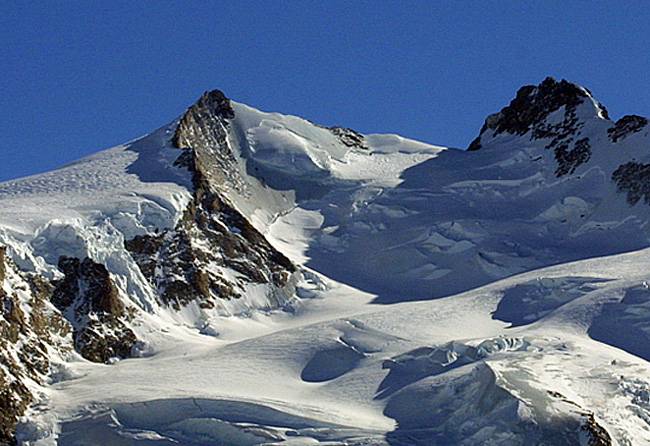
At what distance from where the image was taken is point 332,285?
109 meters

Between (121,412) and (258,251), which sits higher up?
(258,251)

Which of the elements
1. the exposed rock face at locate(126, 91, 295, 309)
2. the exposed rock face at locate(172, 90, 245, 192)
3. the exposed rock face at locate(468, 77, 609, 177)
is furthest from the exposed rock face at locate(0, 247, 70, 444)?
the exposed rock face at locate(468, 77, 609, 177)

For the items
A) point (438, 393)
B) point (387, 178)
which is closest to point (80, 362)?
point (438, 393)

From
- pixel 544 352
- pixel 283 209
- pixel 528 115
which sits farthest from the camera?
pixel 528 115

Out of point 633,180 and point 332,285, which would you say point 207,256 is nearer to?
point 332,285

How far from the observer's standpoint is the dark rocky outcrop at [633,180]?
4678 inches

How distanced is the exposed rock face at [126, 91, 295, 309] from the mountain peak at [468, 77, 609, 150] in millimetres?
31001

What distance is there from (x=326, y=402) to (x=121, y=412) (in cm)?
1048

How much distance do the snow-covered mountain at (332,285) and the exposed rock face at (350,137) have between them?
0.34 meters

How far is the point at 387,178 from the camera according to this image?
13138cm

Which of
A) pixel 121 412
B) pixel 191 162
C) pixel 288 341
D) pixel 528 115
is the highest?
pixel 528 115

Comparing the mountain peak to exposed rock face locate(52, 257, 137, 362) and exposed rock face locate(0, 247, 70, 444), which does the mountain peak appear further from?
exposed rock face locate(0, 247, 70, 444)

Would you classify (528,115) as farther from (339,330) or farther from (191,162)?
(339,330)

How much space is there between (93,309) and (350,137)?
53987mm
